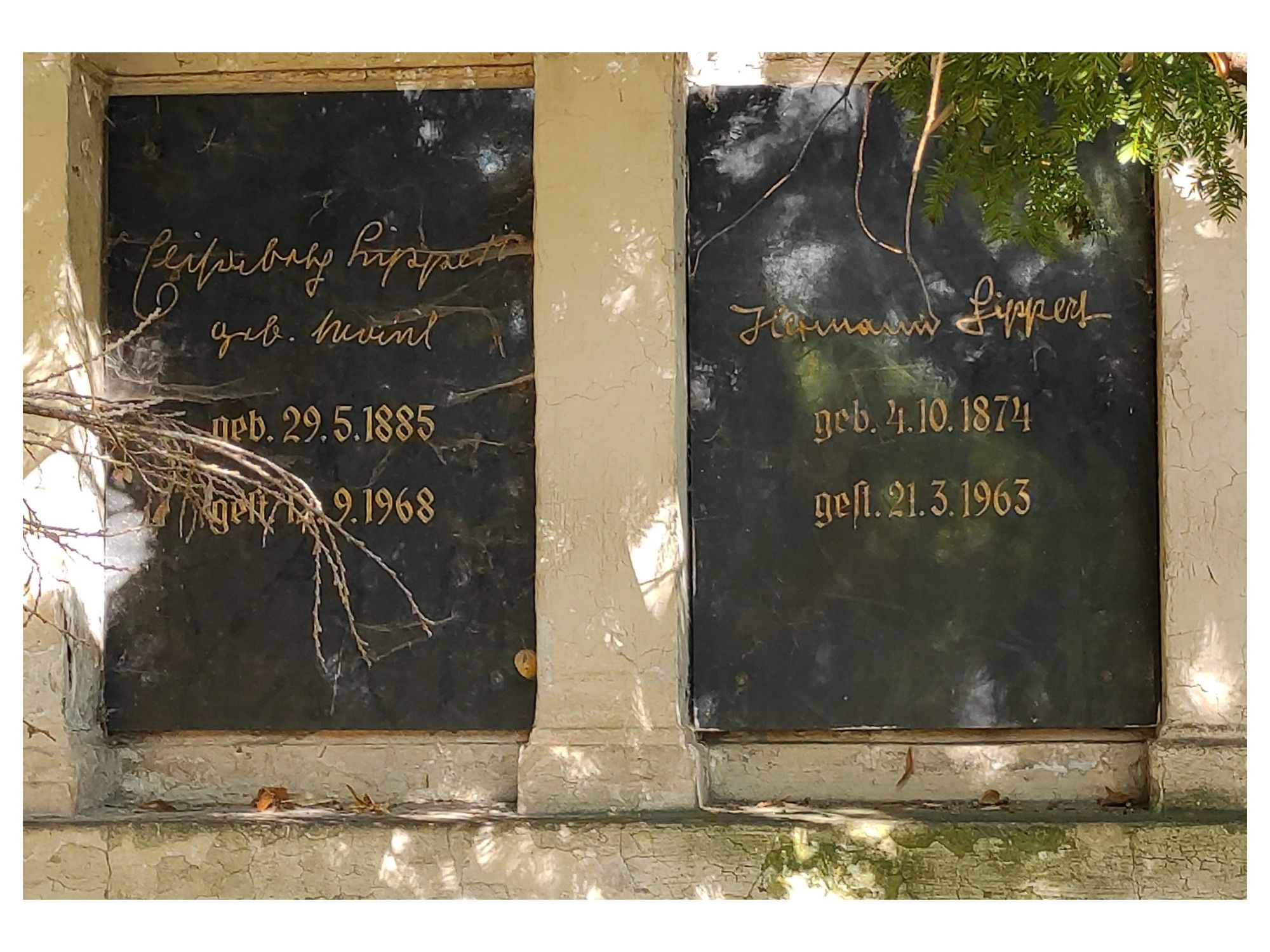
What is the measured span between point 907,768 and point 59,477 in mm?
3268

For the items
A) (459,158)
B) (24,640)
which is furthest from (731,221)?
(24,640)

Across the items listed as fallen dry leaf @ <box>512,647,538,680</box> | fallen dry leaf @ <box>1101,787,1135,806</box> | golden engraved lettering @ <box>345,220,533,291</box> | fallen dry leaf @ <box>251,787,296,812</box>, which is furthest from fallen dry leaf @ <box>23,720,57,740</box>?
fallen dry leaf @ <box>1101,787,1135,806</box>

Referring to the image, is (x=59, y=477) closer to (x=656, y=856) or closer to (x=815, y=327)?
(x=656, y=856)

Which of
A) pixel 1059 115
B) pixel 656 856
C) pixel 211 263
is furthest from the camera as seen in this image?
pixel 211 263

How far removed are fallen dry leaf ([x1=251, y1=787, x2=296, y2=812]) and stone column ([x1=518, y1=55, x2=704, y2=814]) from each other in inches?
36.6

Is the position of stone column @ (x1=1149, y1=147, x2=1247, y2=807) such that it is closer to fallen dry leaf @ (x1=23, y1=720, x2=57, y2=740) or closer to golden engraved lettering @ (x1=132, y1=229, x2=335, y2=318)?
golden engraved lettering @ (x1=132, y1=229, x2=335, y2=318)

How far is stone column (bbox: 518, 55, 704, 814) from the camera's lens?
4.32m

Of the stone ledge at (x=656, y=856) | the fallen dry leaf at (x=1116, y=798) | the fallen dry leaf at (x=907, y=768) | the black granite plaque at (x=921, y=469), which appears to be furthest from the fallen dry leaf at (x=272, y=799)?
the fallen dry leaf at (x=1116, y=798)

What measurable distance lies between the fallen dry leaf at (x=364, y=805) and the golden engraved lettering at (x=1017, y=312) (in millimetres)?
2770

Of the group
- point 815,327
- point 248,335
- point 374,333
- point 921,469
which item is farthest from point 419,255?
point 921,469

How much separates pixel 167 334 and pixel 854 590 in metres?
2.76

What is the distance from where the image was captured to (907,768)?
4527 millimetres

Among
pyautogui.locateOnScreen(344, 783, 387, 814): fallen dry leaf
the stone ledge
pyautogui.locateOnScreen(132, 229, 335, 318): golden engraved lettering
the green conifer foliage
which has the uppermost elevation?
pyautogui.locateOnScreen(132, 229, 335, 318): golden engraved lettering

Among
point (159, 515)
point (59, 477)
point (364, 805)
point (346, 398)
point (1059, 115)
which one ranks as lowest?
point (364, 805)
